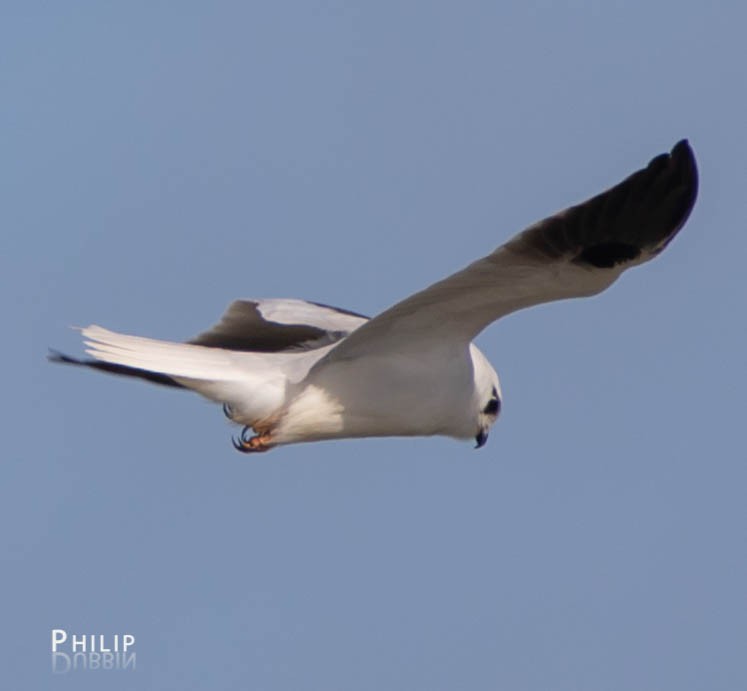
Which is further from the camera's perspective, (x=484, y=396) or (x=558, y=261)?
(x=484, y=396)

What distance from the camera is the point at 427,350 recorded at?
816cm

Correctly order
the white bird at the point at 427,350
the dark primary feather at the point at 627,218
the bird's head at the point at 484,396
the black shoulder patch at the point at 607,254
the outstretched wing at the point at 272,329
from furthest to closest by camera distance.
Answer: the outstretched wing at the point at 272,329 < the bird's head at the point at 484,396 < the black shoulder patch at the point at 607,254 < the white bird at the point at 427,350 < the dark primary feather at the point at 627,218

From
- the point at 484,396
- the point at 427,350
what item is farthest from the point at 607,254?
the point at 484,396

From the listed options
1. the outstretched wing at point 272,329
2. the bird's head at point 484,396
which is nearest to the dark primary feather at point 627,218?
the bird's head at point 484,396

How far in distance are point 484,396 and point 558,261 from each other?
1.49 meters

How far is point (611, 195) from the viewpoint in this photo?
7.19 metres

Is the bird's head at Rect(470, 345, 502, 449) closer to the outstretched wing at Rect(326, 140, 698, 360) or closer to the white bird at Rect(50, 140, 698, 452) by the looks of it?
the white bird at Rect(50, 140, 698, 452)

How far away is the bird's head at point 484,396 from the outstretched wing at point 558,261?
1.85 ft

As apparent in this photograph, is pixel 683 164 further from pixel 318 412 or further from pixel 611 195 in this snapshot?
pixel 318 412

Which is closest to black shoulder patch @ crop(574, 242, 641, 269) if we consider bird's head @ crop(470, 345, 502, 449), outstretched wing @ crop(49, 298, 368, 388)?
bird's head @ crop(470, 345, 502, 449)

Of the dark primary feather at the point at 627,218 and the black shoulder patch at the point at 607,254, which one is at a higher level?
the dark primary feather at the point at 627,218

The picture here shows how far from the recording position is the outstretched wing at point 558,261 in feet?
23.5

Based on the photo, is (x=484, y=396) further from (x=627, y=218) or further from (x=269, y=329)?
(x=627, y=218)

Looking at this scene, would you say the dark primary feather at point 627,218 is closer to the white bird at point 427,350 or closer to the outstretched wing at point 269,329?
the white bird at point 427,350
